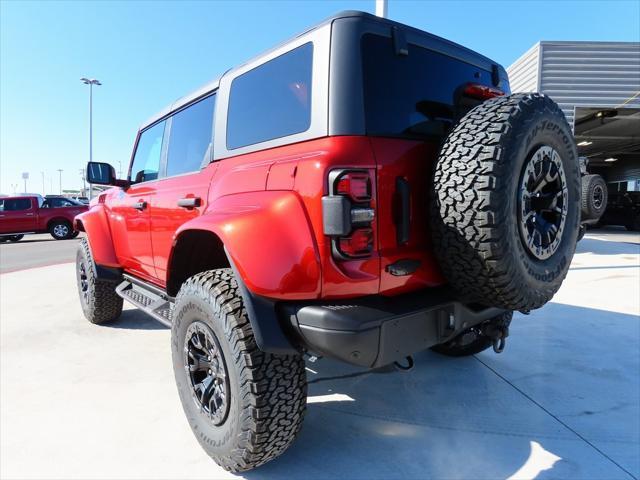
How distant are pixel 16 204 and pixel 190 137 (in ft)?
54.5

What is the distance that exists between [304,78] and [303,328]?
1123 millimetres

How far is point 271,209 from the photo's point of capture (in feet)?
5.86

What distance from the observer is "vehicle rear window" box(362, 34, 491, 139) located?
1845mm

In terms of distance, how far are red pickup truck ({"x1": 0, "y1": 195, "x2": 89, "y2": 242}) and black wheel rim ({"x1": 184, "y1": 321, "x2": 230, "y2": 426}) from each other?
1617 cm

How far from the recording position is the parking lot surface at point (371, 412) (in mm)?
2105

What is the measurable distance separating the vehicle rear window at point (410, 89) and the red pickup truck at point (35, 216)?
55.2 feet

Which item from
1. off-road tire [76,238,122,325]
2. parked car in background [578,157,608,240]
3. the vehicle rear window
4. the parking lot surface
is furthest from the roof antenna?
off-road tire [76,238,122,325]

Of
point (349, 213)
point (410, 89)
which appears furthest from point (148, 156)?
point (349, 213)

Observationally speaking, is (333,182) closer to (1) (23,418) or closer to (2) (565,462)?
(2) (565,462)

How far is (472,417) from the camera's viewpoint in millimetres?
2555

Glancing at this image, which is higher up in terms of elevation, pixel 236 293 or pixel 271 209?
pixel 271 209

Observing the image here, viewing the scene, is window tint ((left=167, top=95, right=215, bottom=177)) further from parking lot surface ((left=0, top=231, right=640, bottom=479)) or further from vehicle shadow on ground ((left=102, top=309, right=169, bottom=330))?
vehicle shadow on ground ((left=102, top=309, right=169, bottom=330))

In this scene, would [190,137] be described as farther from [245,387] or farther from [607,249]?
[607,249]

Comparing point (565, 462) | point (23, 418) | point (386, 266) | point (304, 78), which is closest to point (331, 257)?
point (386, 266)
